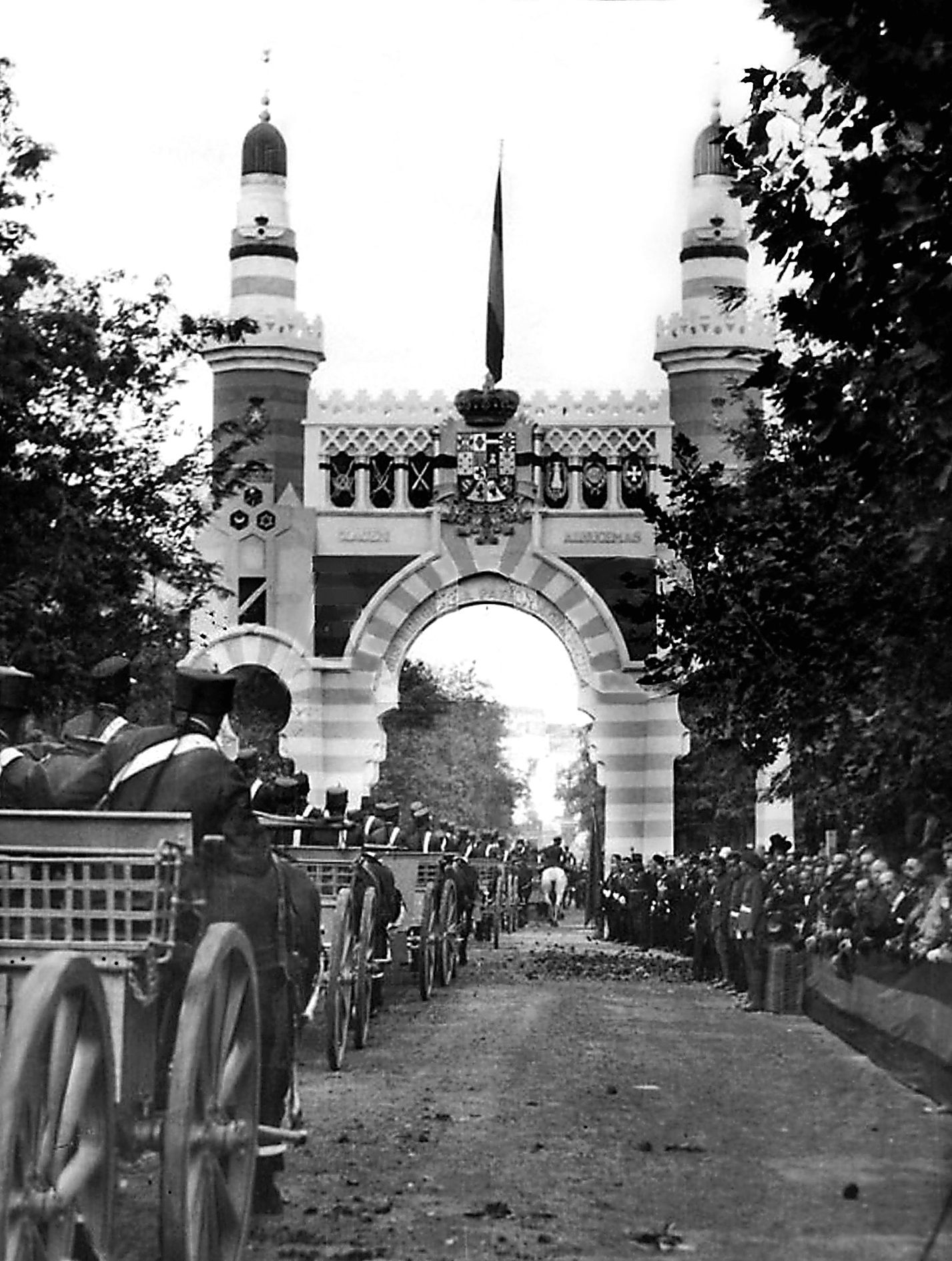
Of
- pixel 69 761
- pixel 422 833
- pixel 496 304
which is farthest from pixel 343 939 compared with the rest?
pixel 496 304

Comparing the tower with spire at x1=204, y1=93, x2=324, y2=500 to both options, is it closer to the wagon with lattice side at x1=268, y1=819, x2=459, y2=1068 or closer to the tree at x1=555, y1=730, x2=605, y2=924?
the tree at x1=555, y1=730, x2=605, y2=924

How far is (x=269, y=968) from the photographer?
8.98 m

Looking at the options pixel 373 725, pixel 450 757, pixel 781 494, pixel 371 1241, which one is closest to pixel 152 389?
pixel 781 494

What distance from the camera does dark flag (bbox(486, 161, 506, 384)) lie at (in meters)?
22.8

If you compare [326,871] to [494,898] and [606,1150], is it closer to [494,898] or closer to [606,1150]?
[606,1150]

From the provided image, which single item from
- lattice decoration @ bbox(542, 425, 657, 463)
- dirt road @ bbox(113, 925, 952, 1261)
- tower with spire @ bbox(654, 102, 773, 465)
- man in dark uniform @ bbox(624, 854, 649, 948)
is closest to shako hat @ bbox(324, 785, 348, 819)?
dirt road @ bbox(113, 925, 952, 1261)

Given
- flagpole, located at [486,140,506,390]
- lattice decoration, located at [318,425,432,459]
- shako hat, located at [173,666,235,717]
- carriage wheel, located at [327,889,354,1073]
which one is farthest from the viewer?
lattice decoration, located at [318,425,432,459]

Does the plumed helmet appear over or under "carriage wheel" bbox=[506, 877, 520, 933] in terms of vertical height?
over

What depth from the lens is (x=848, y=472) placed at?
12078 millimetres

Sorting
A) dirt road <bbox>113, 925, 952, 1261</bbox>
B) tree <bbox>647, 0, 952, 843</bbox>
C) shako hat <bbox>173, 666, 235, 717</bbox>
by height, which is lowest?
dirt road <bbox>113, 925, 952, 1261</bbox>

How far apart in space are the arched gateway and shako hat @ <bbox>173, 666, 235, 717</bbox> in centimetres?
2822

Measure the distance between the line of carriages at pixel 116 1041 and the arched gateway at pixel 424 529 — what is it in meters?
28.5

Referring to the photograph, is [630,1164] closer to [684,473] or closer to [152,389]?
[684,473]

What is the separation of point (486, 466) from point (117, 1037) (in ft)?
99.6
